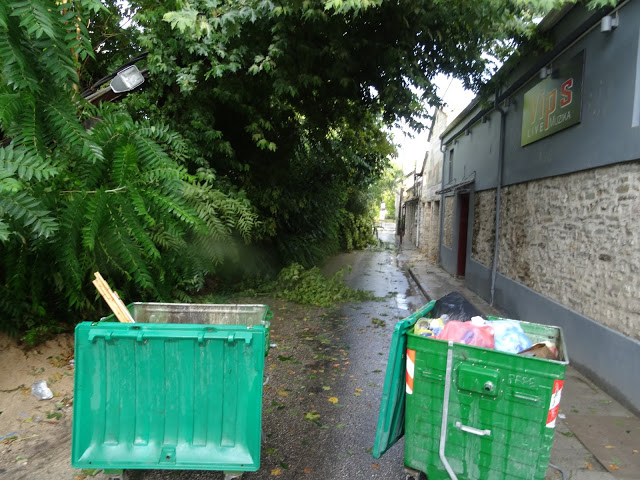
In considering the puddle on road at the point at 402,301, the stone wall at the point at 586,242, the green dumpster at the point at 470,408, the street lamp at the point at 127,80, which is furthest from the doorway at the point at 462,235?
the green dumpster at the point at 470,408

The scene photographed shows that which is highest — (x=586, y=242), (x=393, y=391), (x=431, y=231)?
(x=586, y=242)

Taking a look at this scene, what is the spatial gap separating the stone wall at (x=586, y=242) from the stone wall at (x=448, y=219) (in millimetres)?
7154

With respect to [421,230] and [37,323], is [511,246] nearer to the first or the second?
[37,323]

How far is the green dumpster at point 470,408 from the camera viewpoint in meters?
2.66

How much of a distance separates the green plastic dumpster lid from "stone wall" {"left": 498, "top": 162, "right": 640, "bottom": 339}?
2973mm

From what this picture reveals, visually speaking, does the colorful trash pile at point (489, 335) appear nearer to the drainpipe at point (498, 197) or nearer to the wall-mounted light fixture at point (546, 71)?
the wall-mounted light fixture at point (546, 71)

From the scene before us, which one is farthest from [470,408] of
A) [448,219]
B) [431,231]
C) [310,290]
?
[431,231]

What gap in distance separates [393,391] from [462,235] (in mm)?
12125

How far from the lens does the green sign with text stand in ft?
20.3

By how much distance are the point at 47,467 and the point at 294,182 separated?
9379 millimetres

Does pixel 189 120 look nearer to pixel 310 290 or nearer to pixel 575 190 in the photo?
pixel 310 290

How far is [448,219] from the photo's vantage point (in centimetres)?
1645

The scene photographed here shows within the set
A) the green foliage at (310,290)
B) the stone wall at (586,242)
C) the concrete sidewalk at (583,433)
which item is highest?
the stone wall at (586,242)

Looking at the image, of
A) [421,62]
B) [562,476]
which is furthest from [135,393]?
[421,62]
